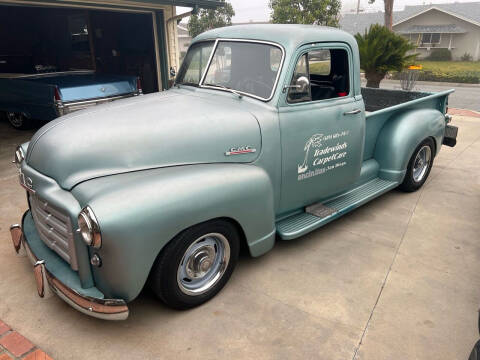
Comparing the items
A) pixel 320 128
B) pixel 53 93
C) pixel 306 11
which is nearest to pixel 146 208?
pixel 320 128

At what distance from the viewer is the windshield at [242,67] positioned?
3.32 metres

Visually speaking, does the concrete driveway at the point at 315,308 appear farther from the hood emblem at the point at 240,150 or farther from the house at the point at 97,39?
the house at the point at 97,39

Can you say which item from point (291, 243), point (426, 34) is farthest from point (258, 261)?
point (426, 34)

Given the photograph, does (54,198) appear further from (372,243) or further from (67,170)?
(372,243)

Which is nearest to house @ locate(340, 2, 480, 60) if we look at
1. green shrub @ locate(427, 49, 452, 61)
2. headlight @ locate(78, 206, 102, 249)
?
green shrub @ locate(427, 49, 452, 61)

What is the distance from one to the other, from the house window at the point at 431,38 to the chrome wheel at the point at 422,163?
1442 inches

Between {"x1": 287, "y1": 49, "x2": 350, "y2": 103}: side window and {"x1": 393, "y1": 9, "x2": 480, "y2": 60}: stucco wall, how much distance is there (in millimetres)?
37304

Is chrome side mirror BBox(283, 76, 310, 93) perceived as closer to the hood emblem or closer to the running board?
the hood emblem

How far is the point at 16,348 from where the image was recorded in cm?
254

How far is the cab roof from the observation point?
132 inches

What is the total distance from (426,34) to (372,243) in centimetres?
3905

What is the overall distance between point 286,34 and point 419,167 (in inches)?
121

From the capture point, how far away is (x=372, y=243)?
154 inches

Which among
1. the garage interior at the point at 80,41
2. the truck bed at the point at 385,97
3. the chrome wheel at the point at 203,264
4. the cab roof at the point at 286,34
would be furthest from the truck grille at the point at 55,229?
the garage interior at the point at 80,41
